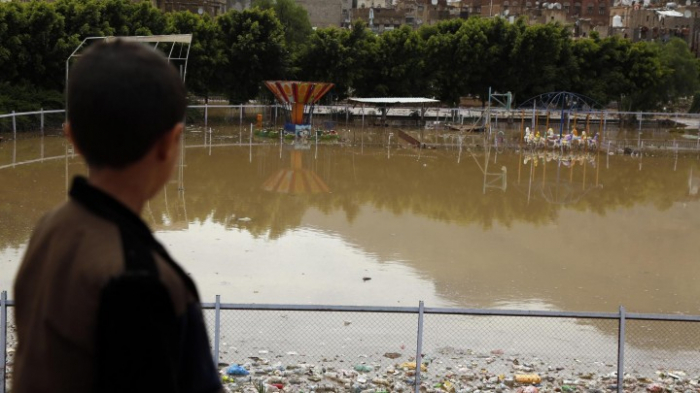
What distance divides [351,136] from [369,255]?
22.7 m

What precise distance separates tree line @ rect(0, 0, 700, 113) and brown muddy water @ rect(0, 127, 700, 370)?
39.0 ft

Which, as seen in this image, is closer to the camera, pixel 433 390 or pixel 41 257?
pixel 41 257

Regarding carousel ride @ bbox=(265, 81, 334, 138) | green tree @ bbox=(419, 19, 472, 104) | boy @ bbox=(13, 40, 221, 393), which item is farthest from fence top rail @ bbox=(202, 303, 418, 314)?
green tree @ bbox=(419, 19, 472, 104)

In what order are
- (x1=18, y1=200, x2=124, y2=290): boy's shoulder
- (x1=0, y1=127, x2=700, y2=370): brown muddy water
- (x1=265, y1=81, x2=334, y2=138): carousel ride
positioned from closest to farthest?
(x1=18, y1=200, x2=124, y2=290): boy's shoulder → (x1=0, y1=127, x2=700, y2=370): brown muddy water → (x1=265, y1=81, x2=334, y2=138): carousel ride

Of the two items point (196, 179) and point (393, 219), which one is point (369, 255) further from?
point (196, 179)

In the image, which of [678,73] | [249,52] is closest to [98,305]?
[249,52]

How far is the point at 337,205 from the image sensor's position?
20.8 metres

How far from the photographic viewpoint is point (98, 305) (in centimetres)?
152

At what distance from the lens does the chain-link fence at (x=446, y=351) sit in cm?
887

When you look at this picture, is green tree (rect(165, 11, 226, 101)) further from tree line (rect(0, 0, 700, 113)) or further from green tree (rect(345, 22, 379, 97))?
green tree (rect(345, 22, 379, 97))

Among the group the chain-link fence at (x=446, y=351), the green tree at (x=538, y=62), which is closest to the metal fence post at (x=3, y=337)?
the chain-link fence at (x=446, y=351)

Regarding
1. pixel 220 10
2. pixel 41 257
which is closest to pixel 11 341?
pixel 41 257

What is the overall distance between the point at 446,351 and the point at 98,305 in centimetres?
876

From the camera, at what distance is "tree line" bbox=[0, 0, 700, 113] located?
42719 mm
